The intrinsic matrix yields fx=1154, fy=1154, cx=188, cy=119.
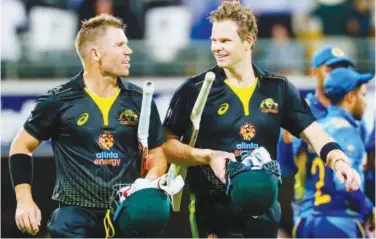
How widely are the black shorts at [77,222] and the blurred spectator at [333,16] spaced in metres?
6.37

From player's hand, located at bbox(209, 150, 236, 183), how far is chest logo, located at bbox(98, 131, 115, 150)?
635 mm

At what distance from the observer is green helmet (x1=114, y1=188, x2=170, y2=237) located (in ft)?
22.5

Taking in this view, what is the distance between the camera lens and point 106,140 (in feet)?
23.9

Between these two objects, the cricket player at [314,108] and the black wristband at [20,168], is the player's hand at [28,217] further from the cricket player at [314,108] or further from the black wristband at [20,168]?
the cricket player at [314,108]

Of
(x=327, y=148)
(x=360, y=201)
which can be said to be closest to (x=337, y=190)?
(x=360, y=201)

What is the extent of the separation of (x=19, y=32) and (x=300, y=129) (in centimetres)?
519

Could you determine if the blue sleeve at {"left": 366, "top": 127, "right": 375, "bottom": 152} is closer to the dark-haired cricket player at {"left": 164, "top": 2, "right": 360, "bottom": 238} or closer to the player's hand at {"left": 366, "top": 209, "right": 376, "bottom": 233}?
the player's hand at {"left": 366, "top": 209, "right": 376, "bottom": 233}

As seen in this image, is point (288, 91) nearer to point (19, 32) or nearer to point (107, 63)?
point (107, 63)

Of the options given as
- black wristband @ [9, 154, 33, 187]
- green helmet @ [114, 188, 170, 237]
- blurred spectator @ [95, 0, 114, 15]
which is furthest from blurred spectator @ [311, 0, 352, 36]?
green helmet @ [114, 188, 170, 237]

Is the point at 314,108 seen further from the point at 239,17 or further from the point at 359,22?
the point at 359,22

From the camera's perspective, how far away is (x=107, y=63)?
24.2ft

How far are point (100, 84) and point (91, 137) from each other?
366 mm

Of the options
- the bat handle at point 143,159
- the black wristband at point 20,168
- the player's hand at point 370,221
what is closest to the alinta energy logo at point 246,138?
the bat handle at point 143,159

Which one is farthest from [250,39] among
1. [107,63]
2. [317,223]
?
[317,223]
